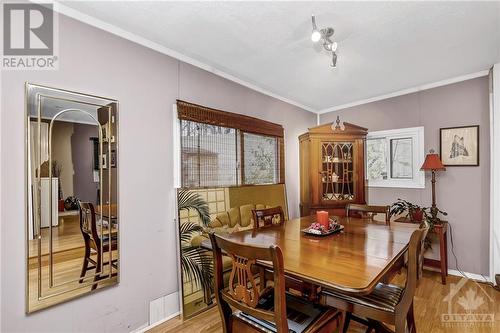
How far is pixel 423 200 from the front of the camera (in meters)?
3.40

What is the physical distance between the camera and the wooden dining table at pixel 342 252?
3.83ft

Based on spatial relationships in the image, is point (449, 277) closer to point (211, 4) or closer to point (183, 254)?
point (183, 254)

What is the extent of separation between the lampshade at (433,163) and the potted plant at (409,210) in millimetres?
522

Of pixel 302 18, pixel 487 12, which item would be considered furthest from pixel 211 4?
pixel 487 12

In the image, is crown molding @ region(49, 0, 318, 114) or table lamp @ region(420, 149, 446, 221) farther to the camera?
table lamp @ region(420, 149, 446, 221)

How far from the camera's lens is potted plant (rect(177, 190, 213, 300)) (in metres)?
2.38

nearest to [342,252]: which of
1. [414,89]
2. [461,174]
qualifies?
[461,174]

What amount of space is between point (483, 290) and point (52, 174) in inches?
163

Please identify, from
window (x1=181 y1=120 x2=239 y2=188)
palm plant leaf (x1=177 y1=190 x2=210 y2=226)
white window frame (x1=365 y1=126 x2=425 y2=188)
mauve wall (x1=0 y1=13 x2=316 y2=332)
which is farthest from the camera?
white window frame (x1=365 y1=126 x2=425 y2=188)

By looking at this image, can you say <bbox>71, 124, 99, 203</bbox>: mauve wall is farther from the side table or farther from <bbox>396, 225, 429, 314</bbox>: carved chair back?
the side table

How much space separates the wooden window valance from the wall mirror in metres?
0.65

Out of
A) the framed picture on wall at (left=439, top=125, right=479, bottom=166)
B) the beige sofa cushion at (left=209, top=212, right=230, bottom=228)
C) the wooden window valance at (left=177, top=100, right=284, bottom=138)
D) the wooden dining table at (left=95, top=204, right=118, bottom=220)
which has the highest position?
the wooden window valance at (left=177, top=100, right=284, bottom=138)

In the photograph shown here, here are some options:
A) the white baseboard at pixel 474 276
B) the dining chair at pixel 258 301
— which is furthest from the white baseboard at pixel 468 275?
the dining chair at pixel 258 301
